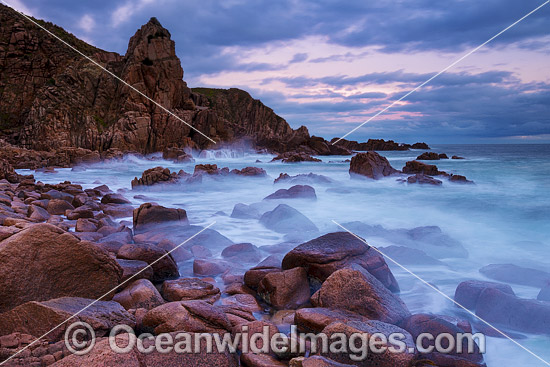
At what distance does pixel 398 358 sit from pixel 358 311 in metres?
0.74

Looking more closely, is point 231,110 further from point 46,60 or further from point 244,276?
point 244,276

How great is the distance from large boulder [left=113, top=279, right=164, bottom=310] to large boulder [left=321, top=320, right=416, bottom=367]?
168 centimetres

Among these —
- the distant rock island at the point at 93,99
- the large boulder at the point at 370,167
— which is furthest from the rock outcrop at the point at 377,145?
the large boulder at the point at 370,167

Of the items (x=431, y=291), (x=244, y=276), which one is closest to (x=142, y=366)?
(x=244, y=276)

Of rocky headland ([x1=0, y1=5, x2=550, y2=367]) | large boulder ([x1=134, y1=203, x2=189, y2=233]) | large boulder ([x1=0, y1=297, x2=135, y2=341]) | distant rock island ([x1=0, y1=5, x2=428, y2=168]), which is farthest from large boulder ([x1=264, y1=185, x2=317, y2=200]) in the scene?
distant rock island ([x1=0, y1=5, x2=428, y2=168])

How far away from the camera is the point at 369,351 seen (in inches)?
102

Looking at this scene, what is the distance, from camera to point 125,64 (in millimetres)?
42625

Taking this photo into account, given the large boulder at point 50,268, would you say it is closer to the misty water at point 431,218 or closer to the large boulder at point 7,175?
the misty water at point 431,218

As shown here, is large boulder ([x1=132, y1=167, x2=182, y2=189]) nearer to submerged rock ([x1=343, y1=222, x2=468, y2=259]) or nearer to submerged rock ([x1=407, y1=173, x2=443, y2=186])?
submerged rock ([x1=343, y1=222, x2=468, y2=259])

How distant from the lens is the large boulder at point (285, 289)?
12.2ft

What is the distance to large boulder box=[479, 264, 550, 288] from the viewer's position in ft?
15.3

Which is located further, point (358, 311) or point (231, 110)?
point (231, 110)

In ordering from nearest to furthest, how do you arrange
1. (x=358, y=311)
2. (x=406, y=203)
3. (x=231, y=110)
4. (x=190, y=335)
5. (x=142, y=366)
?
(x=142, y=366)
(x=190, y=335)
(x=358, y=311)
(x=406, y=203)
(x=231, y=110)

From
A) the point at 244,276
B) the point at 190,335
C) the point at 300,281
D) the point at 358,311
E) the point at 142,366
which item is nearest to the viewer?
the point at 142,366
